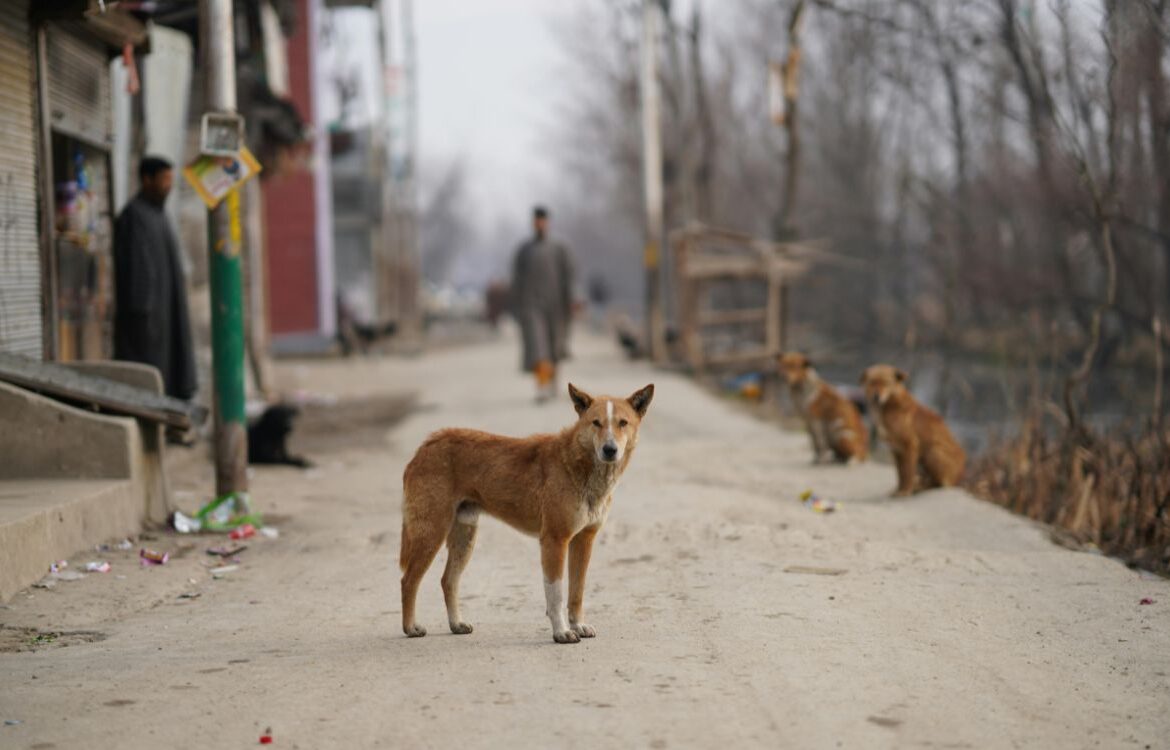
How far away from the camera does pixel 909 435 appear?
10383 mm

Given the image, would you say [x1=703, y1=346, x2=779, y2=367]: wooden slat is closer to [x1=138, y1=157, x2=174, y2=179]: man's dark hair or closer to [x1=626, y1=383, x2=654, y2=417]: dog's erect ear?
[x1=138, y1=157, x2=174, y2=179]: man's dark hair

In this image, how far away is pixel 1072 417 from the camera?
11.0 meters

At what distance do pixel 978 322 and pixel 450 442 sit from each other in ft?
92.0

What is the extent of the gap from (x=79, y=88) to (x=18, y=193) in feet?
6.38

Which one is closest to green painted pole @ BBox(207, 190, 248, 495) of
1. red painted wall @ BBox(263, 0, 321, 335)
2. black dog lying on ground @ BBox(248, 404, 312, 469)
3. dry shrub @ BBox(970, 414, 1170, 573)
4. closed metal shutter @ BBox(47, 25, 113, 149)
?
closed metal shutter @ BBox(47, 25, 113, 149)

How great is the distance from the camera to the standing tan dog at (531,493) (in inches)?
229

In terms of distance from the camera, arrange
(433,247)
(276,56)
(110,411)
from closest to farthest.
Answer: (110,411), (276,56), (433,247)

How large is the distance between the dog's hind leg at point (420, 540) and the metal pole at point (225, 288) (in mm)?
3453

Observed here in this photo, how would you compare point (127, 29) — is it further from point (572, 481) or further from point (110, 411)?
point (572, 481)

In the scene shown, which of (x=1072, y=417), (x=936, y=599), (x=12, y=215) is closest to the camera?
(x=936, y=599)

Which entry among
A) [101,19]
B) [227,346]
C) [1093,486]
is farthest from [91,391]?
[1093,486]

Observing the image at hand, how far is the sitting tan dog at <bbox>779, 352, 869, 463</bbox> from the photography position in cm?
1227

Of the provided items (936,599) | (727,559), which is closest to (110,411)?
(727,559)

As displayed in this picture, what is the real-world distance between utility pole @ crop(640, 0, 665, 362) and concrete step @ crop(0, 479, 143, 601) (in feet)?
61.0
